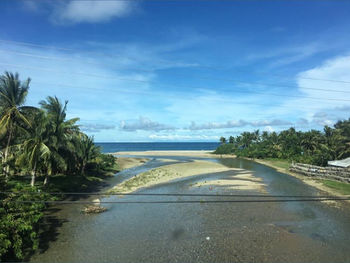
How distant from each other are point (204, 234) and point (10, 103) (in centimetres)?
2168

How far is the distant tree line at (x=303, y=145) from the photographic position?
40781 mm

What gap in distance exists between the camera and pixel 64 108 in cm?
2645

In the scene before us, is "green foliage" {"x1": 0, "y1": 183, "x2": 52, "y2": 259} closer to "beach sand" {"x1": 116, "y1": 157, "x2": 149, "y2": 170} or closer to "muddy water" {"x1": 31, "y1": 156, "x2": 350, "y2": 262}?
"muddy water" {"x1": 31, "y1": 156, "x2": 350, "y2": 262}

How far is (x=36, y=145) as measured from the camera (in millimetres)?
21844

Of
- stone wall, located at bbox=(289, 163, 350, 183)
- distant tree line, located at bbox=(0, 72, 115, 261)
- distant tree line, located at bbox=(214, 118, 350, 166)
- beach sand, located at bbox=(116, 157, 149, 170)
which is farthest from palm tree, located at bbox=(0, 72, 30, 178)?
distant tree line, located at bbox=(214, 118, 350, 166)

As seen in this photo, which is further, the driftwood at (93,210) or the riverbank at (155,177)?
the riverbank at (155,177)

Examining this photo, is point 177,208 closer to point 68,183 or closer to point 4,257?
point 4,257

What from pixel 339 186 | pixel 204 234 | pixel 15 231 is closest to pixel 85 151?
pixel 15 231

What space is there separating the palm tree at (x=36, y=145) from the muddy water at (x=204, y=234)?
206 inches

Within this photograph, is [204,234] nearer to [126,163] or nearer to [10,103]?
[10,103]

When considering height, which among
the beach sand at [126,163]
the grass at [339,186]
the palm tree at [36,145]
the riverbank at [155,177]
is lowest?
the beach sand at [126,163]

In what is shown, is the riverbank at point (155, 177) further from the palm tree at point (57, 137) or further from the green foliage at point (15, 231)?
the green foliage at point (15, 231)

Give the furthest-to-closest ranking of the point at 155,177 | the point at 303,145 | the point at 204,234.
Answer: the point at 303,145 → the point at 155,177 → the point at 204,234

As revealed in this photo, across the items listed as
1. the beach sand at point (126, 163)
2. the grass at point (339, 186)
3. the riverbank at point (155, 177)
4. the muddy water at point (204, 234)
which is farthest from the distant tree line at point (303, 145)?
the beach sand at point (126, 163)
